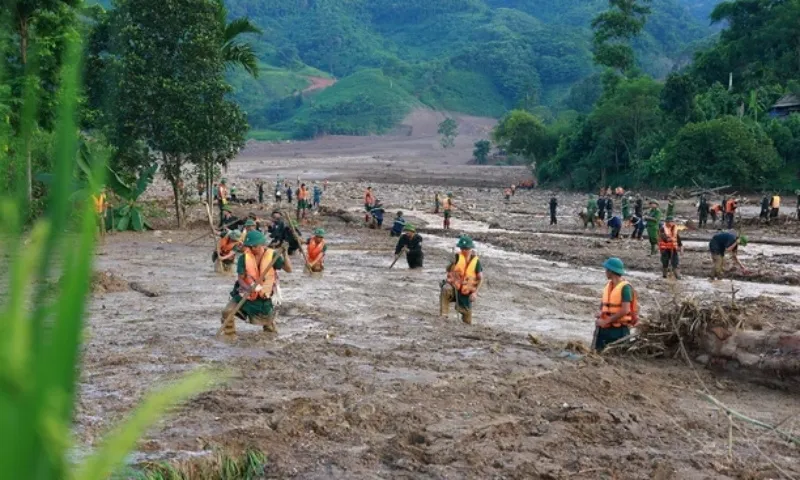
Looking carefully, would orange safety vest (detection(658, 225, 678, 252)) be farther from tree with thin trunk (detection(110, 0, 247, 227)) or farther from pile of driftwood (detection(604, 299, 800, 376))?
tree with thin trunk (detection(110, 0, 247, 227))

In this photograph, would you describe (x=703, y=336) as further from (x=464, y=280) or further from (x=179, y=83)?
(x=179, y=83)

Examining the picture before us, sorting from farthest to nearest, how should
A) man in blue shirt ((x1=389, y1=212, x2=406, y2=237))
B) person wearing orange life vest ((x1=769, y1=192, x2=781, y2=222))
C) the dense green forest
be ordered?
the dense green forest → person wearing orange life vest ((x1=769, y1=192, x2=781, y2=222)) → man in blue shirt ((x1=389, y1=212, x2=406, y2=237))

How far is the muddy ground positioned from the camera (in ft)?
22.0

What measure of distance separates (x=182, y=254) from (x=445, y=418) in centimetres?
1567

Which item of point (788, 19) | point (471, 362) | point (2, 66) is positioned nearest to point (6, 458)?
point (2, 66)

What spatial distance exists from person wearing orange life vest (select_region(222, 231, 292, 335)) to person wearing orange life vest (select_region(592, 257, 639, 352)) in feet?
12.8

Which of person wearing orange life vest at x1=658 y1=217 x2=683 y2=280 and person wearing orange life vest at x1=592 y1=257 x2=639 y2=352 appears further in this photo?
person wearing orange life vest at x1=658 y1=217 x2=683 y2=280

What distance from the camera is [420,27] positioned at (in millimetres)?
181125

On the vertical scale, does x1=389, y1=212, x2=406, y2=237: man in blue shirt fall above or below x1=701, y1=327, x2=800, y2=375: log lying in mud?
below

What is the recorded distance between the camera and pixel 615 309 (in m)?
10.5

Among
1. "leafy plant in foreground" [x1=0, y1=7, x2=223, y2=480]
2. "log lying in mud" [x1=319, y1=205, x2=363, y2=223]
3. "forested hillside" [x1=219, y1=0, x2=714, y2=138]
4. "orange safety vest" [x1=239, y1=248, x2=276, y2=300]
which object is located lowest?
"log lying in mud" [x1=319, y1=205, x2=363, y2=223]

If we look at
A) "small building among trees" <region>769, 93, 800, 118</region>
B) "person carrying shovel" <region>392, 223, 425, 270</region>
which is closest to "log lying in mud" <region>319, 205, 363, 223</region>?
"person carrying shovel" <region>392, 223, 425, 270</region>

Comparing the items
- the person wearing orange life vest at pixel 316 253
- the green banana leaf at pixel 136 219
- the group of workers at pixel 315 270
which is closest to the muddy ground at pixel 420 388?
the group of workers at pixel 315 270

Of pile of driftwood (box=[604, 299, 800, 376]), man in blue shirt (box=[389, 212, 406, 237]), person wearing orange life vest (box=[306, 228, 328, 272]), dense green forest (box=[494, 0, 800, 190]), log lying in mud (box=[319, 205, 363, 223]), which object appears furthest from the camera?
dense green forest (box=[494, 0, 800, 190])
